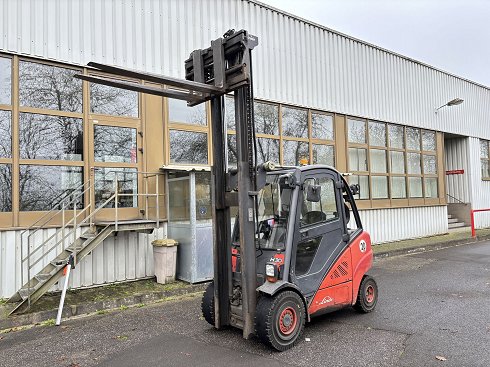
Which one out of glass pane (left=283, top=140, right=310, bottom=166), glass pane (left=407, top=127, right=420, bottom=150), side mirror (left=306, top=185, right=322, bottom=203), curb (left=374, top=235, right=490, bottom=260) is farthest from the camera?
glass pane (left=407, top=127, right=420, bottom=150)

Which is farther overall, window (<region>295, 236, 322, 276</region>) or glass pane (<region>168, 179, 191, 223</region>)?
glass pane (<region>168, 179, 191, 223</region>)

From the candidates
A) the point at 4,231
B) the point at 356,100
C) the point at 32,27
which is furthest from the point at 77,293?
the point at 356,100

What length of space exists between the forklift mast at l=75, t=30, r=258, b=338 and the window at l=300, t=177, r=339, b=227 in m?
0.78

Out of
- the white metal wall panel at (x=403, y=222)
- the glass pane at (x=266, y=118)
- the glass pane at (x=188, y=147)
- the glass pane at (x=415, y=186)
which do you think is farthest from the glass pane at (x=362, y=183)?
the glass pane at (x=188, y=147)

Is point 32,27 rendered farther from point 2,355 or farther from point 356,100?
point 356,100

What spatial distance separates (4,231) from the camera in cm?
757

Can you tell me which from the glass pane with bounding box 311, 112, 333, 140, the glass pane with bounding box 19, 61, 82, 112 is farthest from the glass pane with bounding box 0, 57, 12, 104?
the glass pane with bounding box 311, 112, 333, 140

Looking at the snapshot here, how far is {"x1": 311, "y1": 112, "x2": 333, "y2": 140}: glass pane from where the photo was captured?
13.4 meters

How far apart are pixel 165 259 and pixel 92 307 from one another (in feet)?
6.26

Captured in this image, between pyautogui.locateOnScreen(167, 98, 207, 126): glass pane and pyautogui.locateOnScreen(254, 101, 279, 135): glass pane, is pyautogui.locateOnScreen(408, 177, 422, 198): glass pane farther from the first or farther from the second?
pyautogui.locateOnScreen(167, 98, 207, 126): glass pane

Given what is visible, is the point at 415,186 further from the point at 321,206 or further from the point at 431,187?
the point at 321,206

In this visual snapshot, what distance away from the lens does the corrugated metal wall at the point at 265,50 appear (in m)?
8.45

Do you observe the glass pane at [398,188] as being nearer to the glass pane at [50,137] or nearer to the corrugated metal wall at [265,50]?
the corrugated metal wall at [265,50]

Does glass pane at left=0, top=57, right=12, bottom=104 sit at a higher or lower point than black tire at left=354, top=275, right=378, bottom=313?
higher
